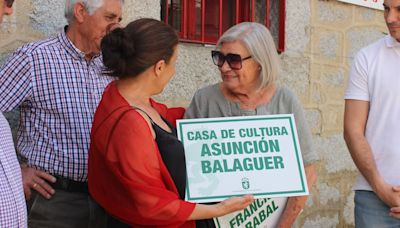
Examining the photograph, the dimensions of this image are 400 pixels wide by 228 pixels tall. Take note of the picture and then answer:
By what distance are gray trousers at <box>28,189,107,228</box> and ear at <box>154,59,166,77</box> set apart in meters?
0.87

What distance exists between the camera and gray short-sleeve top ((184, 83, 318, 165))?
2.96 meters

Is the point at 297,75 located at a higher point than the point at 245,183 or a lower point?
lower

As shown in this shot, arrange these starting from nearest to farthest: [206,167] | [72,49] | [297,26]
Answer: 1. [206,167]
2. [72,49]
3. [297,26]

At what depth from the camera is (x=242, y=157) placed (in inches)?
106

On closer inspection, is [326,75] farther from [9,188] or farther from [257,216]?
[9,188]

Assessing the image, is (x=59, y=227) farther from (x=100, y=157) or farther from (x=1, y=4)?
(x=1, y=4)

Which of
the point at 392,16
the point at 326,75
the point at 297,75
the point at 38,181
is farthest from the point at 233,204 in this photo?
the point at 326,75

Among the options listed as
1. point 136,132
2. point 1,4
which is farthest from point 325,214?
point 1,4

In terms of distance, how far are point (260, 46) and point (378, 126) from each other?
2.38 feet

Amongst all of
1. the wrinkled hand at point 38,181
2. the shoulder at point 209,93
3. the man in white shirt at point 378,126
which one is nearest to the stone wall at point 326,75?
the shoulder at point 209,93

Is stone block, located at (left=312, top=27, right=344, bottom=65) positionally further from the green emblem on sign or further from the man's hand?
the green emblem on sign

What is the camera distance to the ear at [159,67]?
8.23 feet

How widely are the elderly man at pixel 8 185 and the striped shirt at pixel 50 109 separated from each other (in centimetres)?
65

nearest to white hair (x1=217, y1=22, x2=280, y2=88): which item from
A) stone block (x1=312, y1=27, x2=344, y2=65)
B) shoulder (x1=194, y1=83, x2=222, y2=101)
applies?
shoulder (x1=194, y1=83, x2=222, y2=101)
